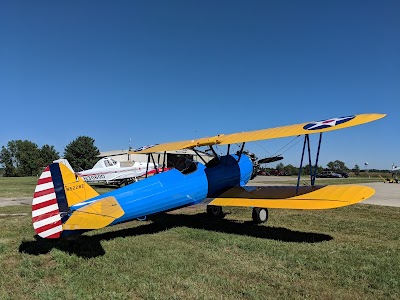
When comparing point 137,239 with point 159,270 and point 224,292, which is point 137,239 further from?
point 224,292

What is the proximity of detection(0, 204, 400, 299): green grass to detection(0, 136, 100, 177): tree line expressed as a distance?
2137 inches

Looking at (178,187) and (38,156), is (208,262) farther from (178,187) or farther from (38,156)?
(38,156)

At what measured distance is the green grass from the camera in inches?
153

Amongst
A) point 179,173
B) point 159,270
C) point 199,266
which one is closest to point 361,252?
point 199,266

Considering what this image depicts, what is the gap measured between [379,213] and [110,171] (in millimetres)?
15894

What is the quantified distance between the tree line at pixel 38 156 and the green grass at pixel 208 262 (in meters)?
54.3

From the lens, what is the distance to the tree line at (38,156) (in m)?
61.2

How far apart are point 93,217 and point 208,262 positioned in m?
1.93

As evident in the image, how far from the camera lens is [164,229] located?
25.4 ft

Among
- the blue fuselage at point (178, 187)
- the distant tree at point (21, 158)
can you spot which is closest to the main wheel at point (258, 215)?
the blue fuselage at point (178, 187)

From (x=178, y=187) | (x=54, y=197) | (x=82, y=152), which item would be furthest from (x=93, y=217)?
(x=82, y=152)

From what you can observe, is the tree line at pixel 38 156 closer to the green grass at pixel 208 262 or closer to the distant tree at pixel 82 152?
the distant tree at pixel 82 152

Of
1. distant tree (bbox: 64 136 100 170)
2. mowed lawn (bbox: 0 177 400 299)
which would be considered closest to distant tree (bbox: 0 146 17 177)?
distant tree (bbox: 64 136 100 170)

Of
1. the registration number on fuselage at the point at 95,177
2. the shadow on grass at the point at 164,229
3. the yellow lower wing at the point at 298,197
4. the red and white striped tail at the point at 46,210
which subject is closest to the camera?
the red and white striped tail at the point at 46,210
